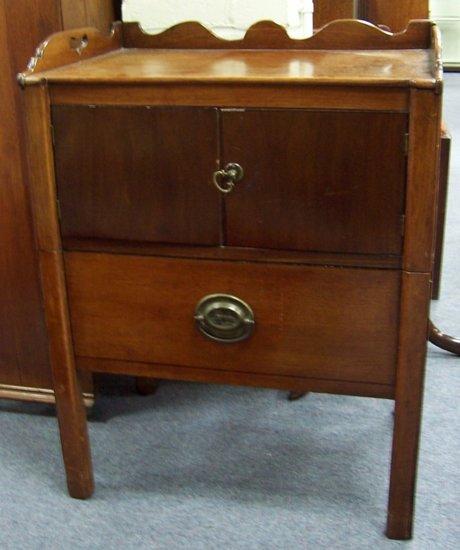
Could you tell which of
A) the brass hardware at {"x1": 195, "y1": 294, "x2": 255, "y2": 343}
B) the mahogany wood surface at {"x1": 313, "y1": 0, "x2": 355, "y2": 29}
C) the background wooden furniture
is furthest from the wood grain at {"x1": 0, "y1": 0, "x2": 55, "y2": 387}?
the mahogany wood surface at {"x1": 313, "y1": 0, "x2": 355, "y2": 29}

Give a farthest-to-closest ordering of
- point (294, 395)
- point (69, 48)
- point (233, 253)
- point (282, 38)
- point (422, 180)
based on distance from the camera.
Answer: point (294, 395), point (282, 38), point (69, 48), point (233, 253), point (422, 180)

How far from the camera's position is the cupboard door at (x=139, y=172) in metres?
1.11

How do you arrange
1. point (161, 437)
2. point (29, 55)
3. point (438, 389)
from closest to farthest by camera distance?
point (29, 55) → point (161, 437) → point (438, 389)

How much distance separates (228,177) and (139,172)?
5.1 inches

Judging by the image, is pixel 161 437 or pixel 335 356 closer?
pixel 335 356

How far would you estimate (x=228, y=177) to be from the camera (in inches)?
43.6

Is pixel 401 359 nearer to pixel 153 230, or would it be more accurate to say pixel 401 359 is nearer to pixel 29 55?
pixel 153 230

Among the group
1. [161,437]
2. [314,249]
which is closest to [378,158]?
[314,249]

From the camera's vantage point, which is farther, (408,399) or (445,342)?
(445,342)

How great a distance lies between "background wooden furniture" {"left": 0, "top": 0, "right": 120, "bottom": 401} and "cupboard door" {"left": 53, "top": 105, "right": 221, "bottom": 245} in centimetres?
28

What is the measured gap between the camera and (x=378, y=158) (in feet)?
3.46

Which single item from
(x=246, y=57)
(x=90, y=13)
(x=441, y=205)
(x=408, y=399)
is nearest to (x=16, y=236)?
(x=90, y=13)

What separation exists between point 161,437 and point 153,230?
0.55 metres

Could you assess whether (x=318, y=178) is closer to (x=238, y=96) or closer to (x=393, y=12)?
(x=238, y=96)
